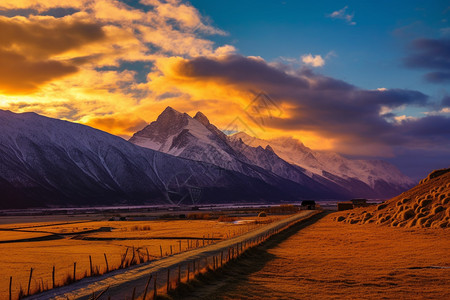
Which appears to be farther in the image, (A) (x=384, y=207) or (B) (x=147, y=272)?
(A) (x=384, y=207)

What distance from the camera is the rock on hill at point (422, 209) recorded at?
5815 cm

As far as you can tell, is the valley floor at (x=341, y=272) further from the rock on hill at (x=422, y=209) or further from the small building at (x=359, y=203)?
the small building at (x=359, y=203)

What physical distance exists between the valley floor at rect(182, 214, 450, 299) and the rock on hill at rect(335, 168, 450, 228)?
36.0 ft

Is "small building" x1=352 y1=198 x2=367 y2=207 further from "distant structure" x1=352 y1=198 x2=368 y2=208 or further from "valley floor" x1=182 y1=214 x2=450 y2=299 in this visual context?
"valley floor" x1=182 y1=214 x2=450 y2=299

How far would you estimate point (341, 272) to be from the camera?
2969cm

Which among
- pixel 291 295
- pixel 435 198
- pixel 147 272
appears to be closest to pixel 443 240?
pixel 435 198

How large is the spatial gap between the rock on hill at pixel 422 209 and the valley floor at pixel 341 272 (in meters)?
11.0

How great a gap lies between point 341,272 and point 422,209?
40.5 m

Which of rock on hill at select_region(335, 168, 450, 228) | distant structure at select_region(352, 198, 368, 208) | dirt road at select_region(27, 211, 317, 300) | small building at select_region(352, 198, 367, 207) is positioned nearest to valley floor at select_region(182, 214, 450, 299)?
dirt road at select_region(27, 211, 317, 300)

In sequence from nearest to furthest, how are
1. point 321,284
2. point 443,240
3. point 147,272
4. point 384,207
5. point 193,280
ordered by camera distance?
point 193,280 < point 321,284 < point 147,272 < point 443,240 < point 384,207

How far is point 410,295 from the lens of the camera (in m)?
22.5

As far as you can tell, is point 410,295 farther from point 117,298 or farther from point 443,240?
point 443,240

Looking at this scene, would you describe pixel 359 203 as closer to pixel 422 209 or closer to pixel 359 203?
pixel 359 203

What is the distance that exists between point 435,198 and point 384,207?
17011 mm
